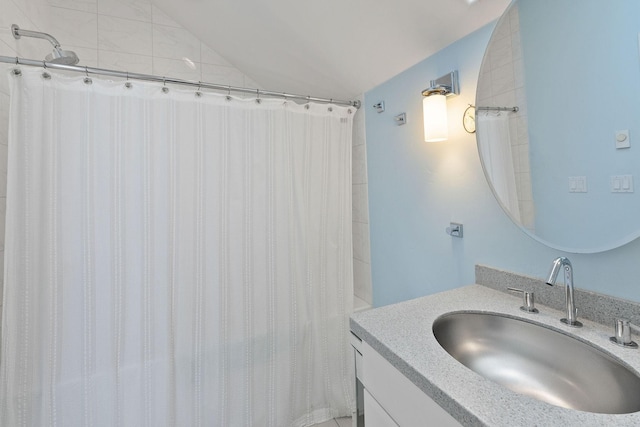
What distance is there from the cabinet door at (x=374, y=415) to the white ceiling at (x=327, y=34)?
1407mm

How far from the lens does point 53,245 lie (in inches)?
50.8

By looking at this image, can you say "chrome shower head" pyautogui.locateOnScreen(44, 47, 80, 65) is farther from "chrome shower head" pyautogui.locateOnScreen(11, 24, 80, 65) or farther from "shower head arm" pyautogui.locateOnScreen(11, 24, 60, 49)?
"shower head arm" pyautogui.locateOnScreen(11, 24, 60, 49)

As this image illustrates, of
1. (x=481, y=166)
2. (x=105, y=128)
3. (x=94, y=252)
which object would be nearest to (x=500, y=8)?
(x=481, y=166)

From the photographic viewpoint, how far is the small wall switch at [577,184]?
914 mm

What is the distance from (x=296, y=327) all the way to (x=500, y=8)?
1.75 m

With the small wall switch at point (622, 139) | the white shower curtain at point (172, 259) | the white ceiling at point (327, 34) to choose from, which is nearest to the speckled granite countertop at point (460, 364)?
the small wall switch at point (622, 139)

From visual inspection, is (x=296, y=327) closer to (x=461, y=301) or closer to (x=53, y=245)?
(x=461, y=301)

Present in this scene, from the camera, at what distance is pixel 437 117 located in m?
1.30

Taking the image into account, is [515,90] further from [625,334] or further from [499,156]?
[625,334]

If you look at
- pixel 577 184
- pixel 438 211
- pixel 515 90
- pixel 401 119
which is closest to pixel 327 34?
pixel 401 119

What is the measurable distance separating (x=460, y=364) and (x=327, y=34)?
5.33 ft

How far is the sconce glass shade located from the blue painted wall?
64 mm

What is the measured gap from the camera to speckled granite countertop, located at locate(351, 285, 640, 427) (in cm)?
54

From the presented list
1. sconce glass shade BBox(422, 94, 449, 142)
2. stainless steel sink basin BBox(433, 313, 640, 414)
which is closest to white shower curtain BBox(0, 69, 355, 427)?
sconce glass shade BBox(422, 94, 449, 142)
